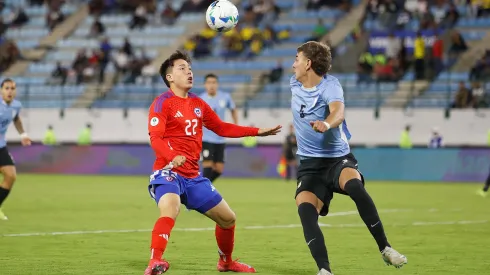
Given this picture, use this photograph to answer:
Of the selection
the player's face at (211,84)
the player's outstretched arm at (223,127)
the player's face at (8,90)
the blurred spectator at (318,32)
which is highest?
the player's outstretched arm at (223,127)

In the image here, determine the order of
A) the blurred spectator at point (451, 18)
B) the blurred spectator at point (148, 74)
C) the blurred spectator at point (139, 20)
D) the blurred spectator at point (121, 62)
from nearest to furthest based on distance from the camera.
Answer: the blurred spectator at point (451, 18), the blurred spectator at point (148, 74), the blurred spectator at point (121, 62), the blurred spectator at point (139, 20)

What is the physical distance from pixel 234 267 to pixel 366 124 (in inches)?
889

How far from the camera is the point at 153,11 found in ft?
135

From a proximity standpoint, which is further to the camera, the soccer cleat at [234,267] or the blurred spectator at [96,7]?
the blurred spectator at [96,7]

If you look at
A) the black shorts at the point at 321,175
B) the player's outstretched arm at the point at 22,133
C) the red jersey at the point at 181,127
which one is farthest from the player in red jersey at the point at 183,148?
the player's outstretched arm at the point at 22,133

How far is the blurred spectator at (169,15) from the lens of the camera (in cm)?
4038

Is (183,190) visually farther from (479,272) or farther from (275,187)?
(275,187)

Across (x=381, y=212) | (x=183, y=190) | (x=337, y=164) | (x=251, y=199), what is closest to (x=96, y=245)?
(x=183, y=190)

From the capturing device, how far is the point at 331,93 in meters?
9.24

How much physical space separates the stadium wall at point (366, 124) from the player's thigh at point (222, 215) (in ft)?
72.6

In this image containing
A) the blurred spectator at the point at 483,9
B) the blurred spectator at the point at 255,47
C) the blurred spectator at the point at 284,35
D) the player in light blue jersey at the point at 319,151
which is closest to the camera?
Result: the player in light blue jersey at the point at 319,151

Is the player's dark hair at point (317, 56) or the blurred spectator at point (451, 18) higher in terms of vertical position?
the player's dark hair at point (317, 56)

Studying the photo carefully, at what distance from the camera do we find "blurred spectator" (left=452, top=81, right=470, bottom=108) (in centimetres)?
3088

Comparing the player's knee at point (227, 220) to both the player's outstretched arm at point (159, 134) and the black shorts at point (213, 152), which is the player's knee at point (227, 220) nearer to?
the player's outstretched arm at point (159, 134)
